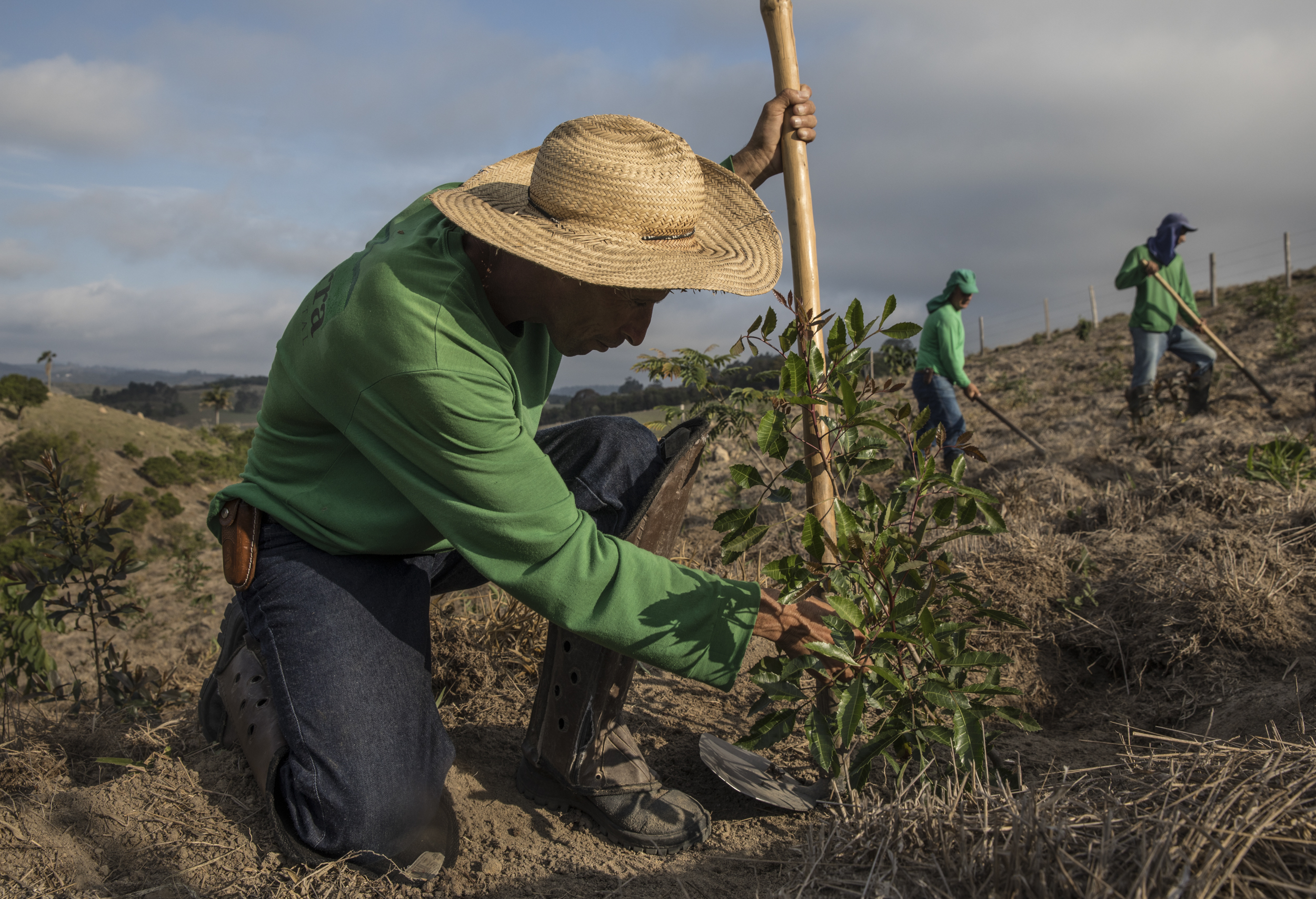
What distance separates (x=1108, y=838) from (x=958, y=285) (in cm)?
685

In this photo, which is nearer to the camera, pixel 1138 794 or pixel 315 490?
pixel 1138 794

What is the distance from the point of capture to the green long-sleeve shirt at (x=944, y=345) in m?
7.00

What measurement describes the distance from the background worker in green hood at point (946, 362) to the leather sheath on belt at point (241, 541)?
598cm

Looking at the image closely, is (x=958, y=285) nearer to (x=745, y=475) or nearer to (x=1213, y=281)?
(x=745, y=475)

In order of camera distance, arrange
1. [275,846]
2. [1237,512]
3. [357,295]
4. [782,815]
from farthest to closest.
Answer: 1. [1237,512]
2. [782,815]
3. [275,846]
4. [357,295]

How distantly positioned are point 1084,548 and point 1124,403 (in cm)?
806

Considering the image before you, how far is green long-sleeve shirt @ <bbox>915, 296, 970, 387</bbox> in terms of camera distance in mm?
7004

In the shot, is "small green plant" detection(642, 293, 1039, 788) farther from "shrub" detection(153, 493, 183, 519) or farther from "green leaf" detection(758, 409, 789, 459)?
"shrub" detection(153, 493, 183, 519)

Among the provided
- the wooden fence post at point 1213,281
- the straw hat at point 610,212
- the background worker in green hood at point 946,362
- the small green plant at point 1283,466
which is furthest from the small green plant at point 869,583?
the wooden fence post at point 1213,281

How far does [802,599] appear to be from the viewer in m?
1.74

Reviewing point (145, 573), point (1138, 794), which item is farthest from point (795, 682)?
point (145, 573)

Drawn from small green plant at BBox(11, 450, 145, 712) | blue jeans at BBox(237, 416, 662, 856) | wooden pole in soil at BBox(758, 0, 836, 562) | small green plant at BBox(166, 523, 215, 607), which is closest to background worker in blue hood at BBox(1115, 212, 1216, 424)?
wooden pole in soil at BBox(758, 0, 836, 562)

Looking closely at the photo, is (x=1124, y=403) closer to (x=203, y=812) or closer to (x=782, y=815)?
(x=782, y=815)

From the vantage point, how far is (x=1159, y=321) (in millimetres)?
7465
